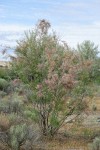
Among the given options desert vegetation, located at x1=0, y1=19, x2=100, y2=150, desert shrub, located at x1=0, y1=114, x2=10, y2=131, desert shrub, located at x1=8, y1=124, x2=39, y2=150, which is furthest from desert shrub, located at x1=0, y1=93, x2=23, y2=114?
desert shrub, located at x1=8, y1=124, x2=39, y2=150

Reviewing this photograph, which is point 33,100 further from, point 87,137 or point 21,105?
point 21,105

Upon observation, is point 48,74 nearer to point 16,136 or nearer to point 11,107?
point 16,136

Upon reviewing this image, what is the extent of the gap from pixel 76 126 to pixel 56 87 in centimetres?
359

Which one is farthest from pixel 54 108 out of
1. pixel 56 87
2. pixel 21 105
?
pixel 21 105

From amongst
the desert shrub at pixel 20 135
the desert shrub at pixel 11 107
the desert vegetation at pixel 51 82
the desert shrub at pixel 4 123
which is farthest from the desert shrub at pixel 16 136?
the desert shrub at pixel 11 107

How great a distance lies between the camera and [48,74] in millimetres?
16359

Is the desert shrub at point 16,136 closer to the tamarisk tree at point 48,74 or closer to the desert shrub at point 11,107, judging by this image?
the tamarisk tree at point 48,74

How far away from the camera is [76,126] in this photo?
1952 centimetres

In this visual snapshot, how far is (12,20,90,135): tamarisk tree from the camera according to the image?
1658cm

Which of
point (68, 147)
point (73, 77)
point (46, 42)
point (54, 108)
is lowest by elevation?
point (68, 147)

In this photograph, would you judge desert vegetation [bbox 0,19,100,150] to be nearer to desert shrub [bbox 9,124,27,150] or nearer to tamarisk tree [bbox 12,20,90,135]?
tamarisk tree [bbox 12,20,90,135]

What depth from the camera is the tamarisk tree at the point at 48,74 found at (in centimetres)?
1658

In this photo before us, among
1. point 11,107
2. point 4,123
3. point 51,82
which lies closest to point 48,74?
point 51,82

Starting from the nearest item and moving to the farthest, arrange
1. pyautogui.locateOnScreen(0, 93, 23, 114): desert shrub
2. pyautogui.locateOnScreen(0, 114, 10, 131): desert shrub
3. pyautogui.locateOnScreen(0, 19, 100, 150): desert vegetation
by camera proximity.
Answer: pyautogui.locateOnScreen(0, 114, 10, 131): desert shrub < pyautogui.locateOnScreen(0, 19, 100, 150): desert vegetation < pyautogui.locateOnScreen(0, 93, 23, 114): desert shrub
